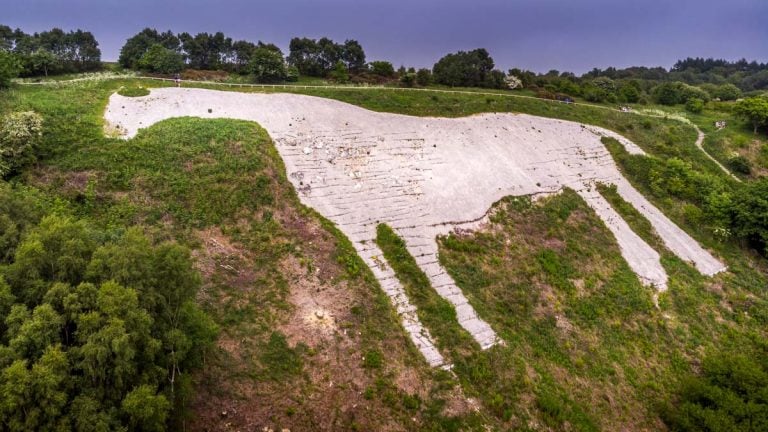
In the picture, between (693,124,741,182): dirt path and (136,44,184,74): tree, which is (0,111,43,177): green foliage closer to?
(136,44,184,74): tree

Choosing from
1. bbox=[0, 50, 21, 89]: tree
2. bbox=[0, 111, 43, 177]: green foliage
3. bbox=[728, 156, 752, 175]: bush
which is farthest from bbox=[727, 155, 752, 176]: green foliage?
bbox=[0, 50, 21, 89]: tree

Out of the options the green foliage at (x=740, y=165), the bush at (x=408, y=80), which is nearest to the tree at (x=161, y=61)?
the bush at (x=408, y=80)

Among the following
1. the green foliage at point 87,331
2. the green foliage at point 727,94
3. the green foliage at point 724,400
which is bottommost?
the green foliage at point 724,400

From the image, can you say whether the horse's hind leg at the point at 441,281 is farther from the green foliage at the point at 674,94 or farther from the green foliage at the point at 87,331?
the green foliage at the point at 674,94

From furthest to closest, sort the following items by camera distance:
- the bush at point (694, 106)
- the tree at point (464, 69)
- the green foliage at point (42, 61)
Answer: the bush at point (694, 106)
the tree at point (464, 69)
the green foliage at point (42, 61)

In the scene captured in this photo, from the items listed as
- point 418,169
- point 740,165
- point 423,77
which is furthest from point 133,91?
point 740,165

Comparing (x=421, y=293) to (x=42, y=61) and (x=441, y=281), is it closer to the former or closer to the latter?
(x=441, y=281)

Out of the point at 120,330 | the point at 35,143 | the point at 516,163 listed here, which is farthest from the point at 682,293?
the point at 35,143

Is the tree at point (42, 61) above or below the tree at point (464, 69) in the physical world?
below
